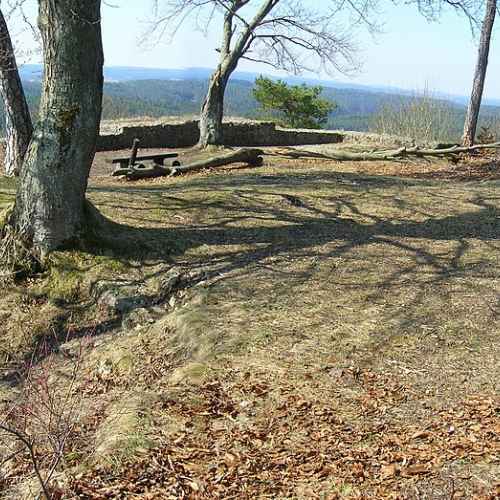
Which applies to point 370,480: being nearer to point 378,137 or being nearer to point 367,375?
point 367,375

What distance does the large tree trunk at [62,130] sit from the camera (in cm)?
524

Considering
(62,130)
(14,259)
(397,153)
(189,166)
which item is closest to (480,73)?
(397,153)

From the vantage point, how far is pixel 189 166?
42.5 feet

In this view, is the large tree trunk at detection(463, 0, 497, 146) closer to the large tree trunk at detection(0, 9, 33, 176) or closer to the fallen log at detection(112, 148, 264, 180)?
the fallen log at detection(112, 148, 264, 180)

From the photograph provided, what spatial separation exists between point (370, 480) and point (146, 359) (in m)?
2.13

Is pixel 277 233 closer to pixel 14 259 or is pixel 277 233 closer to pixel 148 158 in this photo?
pixel 14 259

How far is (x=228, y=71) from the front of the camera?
49.3ft

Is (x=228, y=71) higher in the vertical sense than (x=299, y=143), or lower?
higher

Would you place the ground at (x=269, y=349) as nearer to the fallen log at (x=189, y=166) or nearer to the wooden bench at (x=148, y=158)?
the fallen log at (x=189, y=166)

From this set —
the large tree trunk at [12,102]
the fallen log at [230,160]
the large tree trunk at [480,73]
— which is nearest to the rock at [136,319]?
the large tree trunk at [12,102]

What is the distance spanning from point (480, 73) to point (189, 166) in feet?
29.6

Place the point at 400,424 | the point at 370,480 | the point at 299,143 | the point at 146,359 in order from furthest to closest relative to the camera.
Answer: the point at 299,143 < the point at 146,359 < the point at 400,424 < the point at 370,480

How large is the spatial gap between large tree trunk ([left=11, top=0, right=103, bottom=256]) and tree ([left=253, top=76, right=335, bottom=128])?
26.7 meters

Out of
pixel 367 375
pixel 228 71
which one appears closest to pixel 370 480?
pixel 367 375
